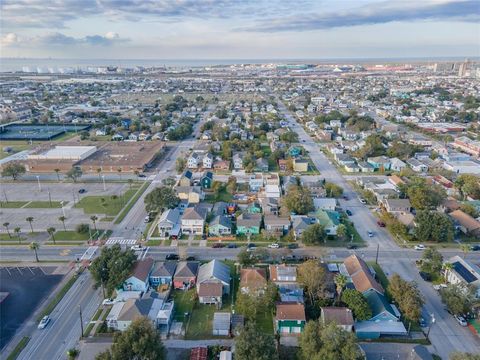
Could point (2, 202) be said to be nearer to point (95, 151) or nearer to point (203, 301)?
point (95, 151)

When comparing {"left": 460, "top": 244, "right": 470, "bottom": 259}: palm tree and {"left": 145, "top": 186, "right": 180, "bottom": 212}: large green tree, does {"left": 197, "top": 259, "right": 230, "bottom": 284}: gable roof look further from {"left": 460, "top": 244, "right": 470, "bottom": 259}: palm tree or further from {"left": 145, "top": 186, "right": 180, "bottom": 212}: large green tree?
{"left": 460, "top": 244, "right": 470, "bottom": 259}: palm tree

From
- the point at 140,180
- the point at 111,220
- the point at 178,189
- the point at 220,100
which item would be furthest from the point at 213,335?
the point at 220,100

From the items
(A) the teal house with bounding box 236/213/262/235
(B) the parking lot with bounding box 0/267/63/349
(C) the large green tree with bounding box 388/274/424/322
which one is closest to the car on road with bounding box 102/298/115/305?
(B) the parking lot with bounding box 0/267/63/349

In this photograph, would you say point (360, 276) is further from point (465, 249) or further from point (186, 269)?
point (186, 269)

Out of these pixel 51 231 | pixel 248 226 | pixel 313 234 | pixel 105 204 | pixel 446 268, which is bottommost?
pixel 105 204

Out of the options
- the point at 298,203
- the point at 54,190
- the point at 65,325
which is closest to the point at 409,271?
the point at 298,203

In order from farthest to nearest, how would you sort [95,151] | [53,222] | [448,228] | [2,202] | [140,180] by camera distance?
[95,151], [140,180], [2,202], [53,222], [448,228]
